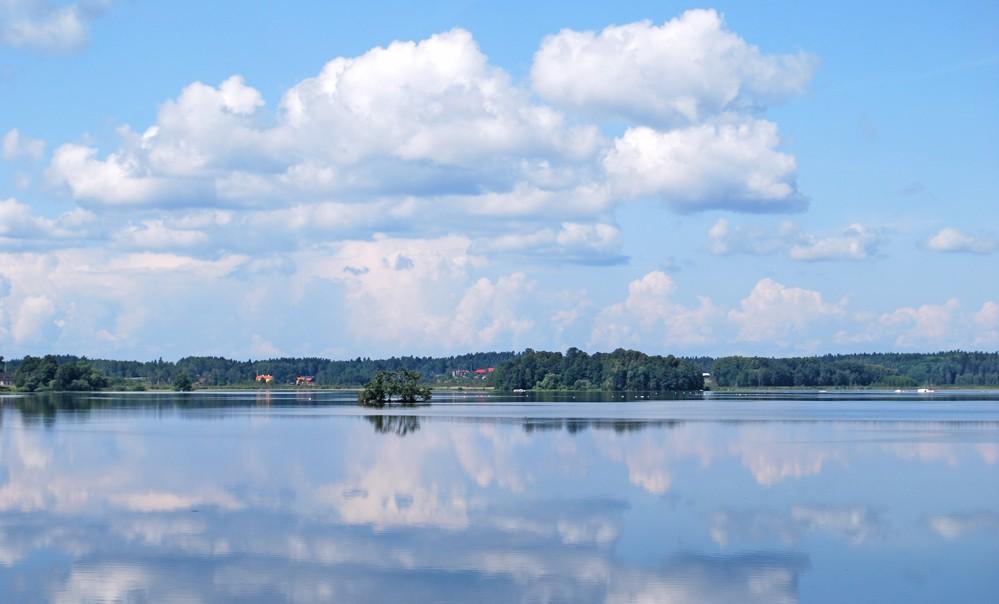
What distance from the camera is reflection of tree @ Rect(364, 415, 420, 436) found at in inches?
2712

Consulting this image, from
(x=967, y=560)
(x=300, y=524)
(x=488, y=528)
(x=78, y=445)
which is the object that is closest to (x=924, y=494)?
(x=967, y=560)

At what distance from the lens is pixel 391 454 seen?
165 ft

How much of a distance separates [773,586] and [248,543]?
1179 centimetres

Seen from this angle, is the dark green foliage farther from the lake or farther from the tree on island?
the lake

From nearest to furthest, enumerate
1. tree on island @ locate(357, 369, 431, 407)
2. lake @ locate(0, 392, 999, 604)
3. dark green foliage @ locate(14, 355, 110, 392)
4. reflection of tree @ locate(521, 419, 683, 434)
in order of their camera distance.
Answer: lake @ locate(0, 392, 999, 604), reflection of tree @ locate(521, 419, 683, 434), tree on island @ locate(357, 369, 431, 407), dark green foliage @ locate(14, 355, 110, 392)

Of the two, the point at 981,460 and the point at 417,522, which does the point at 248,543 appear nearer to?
the point at 417,522

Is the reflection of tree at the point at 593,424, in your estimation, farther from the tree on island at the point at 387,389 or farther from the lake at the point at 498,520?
the tree on island at the point at 387,389

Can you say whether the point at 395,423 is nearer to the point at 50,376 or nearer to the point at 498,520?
the point at 498,520

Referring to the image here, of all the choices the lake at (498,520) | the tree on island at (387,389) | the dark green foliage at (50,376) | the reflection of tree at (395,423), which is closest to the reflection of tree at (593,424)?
the reflection of tree at (395,423)

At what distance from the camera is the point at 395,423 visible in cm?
7781

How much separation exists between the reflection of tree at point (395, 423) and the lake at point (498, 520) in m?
9.62

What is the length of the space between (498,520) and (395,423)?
4813 cm

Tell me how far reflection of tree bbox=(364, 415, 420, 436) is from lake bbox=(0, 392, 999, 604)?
962 centimetres

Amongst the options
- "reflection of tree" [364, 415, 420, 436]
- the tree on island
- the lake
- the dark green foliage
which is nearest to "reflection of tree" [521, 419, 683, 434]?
"reflection of tree" [364, 415, 420, 436]
